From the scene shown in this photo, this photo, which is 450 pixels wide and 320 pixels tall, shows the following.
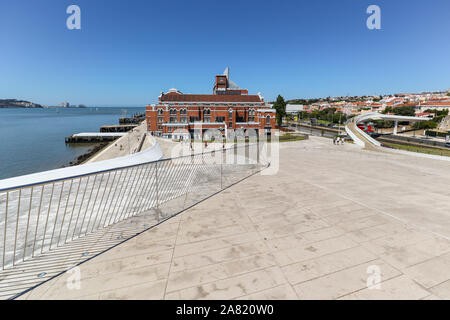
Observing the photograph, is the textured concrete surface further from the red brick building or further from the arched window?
the arched window

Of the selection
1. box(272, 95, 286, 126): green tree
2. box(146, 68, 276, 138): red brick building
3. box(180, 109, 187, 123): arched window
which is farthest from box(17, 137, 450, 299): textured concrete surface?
box(272, 95, 286, 126): green tree

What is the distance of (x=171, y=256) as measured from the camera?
14.4 feet

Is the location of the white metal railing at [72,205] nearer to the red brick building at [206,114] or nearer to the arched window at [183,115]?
the red brick building at [206,114]

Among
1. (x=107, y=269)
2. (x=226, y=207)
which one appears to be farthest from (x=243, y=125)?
(x=107, y=269)

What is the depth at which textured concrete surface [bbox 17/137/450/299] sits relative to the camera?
3.50 m

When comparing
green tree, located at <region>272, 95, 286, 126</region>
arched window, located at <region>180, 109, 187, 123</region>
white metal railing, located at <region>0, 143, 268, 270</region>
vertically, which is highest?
green tree, located at <region>272, 95, 286, 126</region>

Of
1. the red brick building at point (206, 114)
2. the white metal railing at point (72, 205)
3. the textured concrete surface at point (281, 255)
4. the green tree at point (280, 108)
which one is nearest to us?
the textured concrete surface at point (281, 255)

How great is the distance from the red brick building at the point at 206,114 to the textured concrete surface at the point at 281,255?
40.7 metres

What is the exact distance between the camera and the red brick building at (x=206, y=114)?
4575cm

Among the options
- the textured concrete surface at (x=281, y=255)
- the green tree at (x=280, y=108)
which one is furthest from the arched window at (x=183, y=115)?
the textured concrete surface at (x=281, y=255)

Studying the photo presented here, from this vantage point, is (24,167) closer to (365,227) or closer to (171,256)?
(171,256)

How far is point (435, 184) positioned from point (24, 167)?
2021 inches

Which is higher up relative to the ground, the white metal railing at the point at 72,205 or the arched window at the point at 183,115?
the arched window at the point at 183,115

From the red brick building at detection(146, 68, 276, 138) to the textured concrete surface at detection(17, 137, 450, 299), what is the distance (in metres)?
40.7
